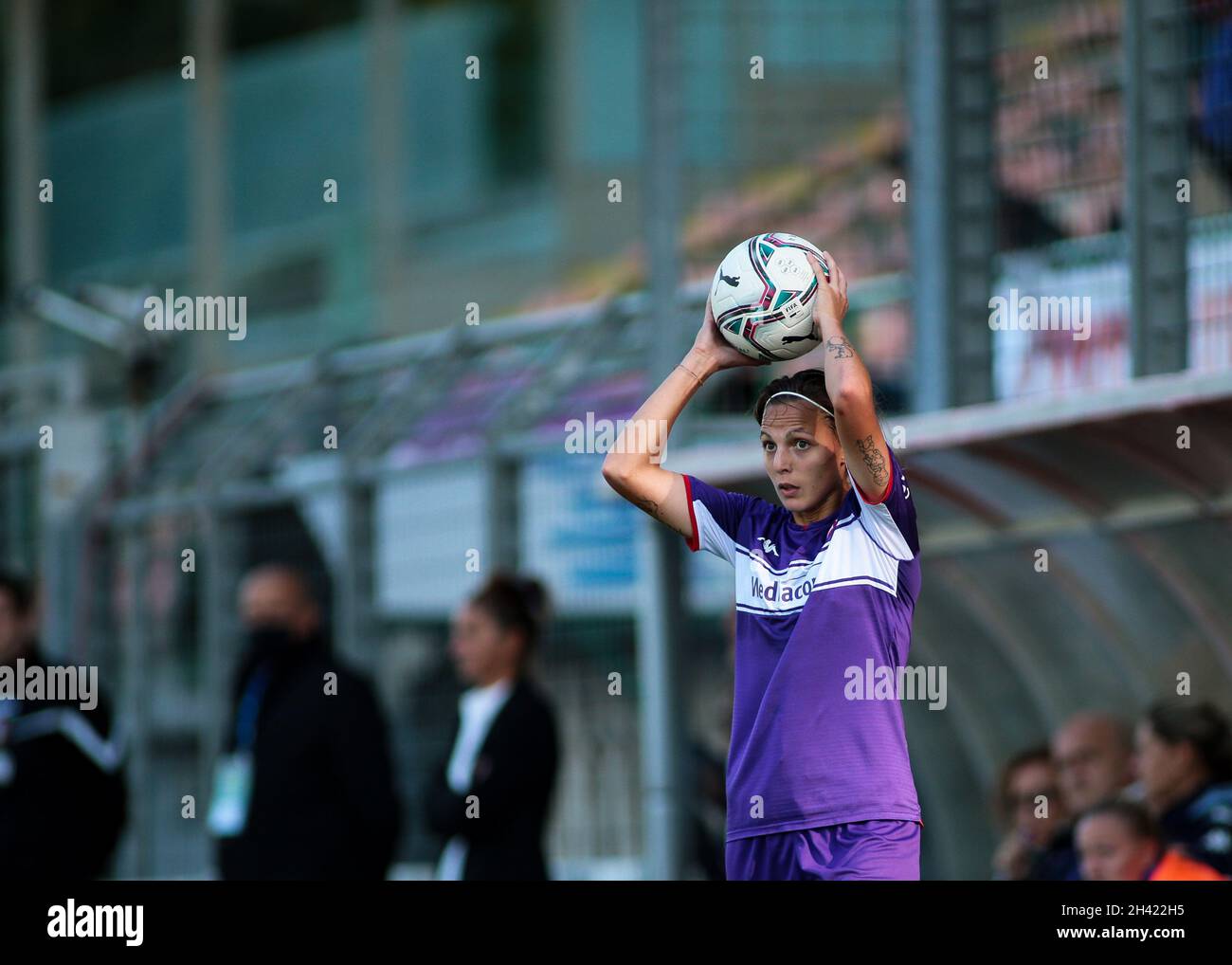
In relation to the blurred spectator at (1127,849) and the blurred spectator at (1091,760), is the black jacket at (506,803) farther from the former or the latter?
the blurred spectator at (1127,849)

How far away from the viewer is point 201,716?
1048 cm

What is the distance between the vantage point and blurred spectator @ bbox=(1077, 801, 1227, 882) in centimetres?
613

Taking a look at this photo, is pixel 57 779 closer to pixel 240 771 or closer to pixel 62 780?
pixel 62 780

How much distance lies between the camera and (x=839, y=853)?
14.7 feet

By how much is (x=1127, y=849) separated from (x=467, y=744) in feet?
8.53

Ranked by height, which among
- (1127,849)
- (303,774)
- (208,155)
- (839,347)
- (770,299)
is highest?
(208,155)

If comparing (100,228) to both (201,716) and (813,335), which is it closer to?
(201,716)

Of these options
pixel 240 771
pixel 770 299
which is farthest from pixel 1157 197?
pixel 240 771

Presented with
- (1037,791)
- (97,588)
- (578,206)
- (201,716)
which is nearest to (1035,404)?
(1037,791)

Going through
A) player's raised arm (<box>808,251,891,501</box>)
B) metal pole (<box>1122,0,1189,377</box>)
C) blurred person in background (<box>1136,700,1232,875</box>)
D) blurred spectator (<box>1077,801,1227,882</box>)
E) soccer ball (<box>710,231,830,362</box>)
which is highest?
metal pole (<box>1122,0,1189,377</box>)

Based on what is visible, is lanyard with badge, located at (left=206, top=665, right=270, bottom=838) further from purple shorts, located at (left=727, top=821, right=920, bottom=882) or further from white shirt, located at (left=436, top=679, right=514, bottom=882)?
purple shorts, located at (left=727, top=821, right=920, bottom=882)

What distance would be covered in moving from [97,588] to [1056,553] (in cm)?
549

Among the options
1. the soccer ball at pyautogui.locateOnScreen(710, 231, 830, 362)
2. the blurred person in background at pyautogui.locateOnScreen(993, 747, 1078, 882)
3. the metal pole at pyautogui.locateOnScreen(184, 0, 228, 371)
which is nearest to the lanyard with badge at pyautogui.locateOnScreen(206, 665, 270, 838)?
the blurred person in background at pyautogui.locateOnScreen(993, 747, 1078, 882)

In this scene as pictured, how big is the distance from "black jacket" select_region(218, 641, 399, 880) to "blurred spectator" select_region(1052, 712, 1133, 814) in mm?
2308
